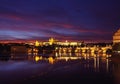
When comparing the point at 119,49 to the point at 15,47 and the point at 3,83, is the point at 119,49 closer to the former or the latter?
the point at 3,83

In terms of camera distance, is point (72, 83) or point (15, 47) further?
point (15, 47)

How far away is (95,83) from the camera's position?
2419cm

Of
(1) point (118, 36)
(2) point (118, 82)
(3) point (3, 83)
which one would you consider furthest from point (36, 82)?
(1) point (118, 36)

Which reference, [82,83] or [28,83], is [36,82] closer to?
[28,83]

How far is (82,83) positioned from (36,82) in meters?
3.94

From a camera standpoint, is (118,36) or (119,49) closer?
(119,49)

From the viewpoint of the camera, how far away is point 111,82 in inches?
970

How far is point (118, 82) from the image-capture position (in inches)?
962

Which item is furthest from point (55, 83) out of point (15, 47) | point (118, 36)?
point (15, 47)

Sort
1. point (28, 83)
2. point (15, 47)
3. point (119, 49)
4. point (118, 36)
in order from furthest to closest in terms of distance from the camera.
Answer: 1. point (15, 47)
2. point (118, 36)
3. point (119, 49)
4. point (28, 83)

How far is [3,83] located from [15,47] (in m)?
176

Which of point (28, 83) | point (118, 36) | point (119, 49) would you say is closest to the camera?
point (28, 83)

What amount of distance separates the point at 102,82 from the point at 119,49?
189 feet

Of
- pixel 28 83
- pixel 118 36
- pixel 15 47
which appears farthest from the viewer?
pixel 15 47
